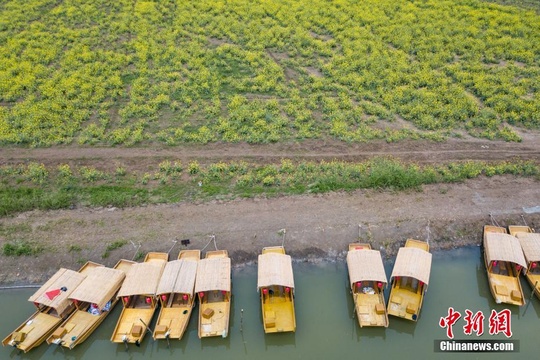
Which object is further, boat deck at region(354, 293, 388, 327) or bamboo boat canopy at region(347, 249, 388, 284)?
bamboo boat canopy at region(347, 249, 388, 284)

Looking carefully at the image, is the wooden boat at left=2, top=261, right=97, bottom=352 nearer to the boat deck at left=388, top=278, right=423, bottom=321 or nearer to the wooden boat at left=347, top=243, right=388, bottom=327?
the wooden boat at left=347, top=243, right=388, bottom=327

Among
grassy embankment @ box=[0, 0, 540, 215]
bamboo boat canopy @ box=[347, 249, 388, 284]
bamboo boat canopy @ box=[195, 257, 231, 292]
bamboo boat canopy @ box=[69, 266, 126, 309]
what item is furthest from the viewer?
grassy embankment @ box=[0, 0, 540, 215]

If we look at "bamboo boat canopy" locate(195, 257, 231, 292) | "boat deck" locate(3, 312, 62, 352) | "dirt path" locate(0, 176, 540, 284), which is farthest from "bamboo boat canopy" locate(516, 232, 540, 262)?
"boat deck" locate(3, 312, 62, 352)

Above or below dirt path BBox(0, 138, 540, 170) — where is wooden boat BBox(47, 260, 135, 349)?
below

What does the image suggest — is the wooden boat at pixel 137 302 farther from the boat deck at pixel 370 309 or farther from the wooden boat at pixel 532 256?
the wooden boat at pixel 532 256

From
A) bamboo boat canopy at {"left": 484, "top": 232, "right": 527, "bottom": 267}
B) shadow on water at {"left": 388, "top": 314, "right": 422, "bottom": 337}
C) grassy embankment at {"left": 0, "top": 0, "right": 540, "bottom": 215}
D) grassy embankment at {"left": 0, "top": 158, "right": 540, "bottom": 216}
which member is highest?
grassy embankment at {"left": 0, "top": 0, "right": 540, "bottom": 215}

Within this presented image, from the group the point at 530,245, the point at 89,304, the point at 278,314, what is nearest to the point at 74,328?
the point at 89,304

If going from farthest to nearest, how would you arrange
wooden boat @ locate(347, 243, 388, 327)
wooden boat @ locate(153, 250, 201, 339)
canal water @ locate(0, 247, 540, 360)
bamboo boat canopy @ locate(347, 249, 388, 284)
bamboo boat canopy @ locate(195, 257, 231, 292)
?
bamboo boat canopy @ locate(347, 249, 388, 284) → bamboo boat canopy @ locate(195, 257, 231, 292) → wooden boat @ locate(347, 243, 388, 327) → wooden boat @ locate(153, 250, 201, 339) → canal water @ locate(0, 247, 540, 360)
